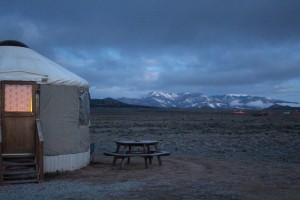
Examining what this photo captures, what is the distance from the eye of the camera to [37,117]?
36.0 ft

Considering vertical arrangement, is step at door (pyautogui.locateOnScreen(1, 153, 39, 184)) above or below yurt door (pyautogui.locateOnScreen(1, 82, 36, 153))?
below

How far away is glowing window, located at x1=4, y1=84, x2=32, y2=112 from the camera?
10.7m

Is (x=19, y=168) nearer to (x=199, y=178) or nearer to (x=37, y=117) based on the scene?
(x=37, y=117)

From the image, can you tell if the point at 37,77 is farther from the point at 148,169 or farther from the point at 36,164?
the point at 148,169

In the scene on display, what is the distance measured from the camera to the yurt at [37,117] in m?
10.5

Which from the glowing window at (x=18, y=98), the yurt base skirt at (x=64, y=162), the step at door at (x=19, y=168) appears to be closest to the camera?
the step at door at (x=19, y=168)

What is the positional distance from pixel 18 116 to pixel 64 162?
171cm

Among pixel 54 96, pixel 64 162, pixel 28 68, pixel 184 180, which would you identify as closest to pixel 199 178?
pixel 184 180

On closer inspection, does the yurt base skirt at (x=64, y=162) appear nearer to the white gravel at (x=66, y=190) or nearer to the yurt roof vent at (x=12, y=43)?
the white gravel at (x=66, y=190)

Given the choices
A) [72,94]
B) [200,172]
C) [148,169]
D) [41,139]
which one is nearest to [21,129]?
[41,139]

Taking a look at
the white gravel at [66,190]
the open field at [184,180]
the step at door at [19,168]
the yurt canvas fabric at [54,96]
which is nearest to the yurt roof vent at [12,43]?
the yurt canvas fabric at [54,96]

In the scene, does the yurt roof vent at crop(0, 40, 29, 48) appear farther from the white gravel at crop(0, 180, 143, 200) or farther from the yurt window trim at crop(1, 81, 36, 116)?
the white gravel at crop(0, 180, 143, 200)

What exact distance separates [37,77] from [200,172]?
15.8ft

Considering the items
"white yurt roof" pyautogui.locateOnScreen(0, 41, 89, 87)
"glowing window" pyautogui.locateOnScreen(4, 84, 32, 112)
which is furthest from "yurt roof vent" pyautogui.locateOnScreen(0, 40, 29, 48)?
"glowing window" pyautogui.locateOnScreen(4, 84, 32, 112)
